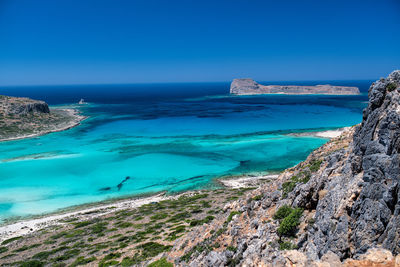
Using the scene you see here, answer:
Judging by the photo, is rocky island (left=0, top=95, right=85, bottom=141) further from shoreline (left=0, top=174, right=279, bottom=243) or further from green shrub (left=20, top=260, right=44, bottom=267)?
green shrub (left=20, top=260, right=44, bottom=267)

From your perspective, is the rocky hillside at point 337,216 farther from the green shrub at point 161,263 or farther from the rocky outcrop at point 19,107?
the rocky outcrop at point 19,107

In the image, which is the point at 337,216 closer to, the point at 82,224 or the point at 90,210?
the point at 82,224

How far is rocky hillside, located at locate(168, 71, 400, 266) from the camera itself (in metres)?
8.60

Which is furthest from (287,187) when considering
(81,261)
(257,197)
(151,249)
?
(81,261)

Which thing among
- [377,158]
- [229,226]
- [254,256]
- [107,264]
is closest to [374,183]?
[377,158]

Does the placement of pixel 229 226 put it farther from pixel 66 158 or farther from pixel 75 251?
pixel 66 158

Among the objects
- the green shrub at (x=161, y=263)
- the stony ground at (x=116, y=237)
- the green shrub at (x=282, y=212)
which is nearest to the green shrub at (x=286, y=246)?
the green shrub at (x=282, y=212)

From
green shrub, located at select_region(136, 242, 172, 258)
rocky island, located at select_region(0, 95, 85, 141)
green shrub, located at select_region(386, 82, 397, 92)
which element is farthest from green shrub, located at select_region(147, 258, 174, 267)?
rocky island, located at select_region(0, 95, 85, 141)

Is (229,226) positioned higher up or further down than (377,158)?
further down

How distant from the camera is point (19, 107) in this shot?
112 metres

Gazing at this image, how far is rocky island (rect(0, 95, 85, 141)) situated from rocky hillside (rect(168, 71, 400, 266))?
10004 cm

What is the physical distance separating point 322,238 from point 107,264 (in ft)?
59.4

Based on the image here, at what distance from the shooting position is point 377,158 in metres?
9.80

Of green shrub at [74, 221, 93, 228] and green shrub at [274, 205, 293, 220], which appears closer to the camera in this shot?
green shrub at [274, 205, 293, 220]
